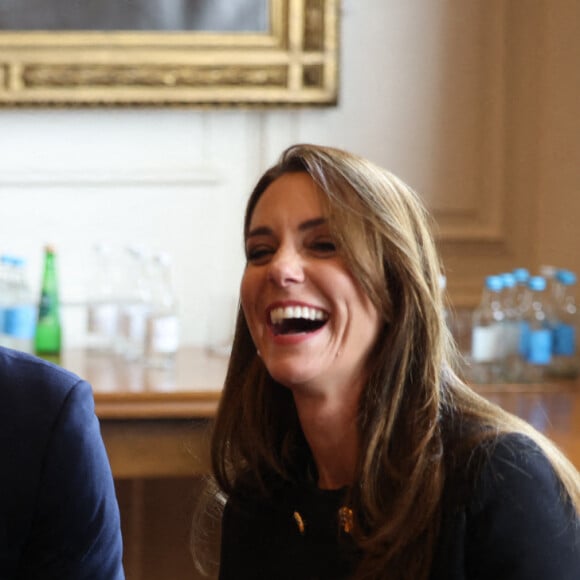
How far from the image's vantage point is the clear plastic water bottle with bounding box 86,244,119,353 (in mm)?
2689

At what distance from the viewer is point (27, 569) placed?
49.3 inches

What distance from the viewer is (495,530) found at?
1114 millimetres

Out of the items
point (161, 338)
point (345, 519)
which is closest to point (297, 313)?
point (345, 519)

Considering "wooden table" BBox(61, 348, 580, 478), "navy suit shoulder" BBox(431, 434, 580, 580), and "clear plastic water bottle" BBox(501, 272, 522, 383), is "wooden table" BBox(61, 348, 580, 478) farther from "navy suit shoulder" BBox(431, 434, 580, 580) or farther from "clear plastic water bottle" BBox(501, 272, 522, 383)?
"navy suit shoulder" BBox(431, 434, 580, 580)

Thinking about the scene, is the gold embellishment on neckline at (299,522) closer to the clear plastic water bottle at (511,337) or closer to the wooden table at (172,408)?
the wooden table at (172,408)

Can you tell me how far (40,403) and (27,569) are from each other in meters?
0.19

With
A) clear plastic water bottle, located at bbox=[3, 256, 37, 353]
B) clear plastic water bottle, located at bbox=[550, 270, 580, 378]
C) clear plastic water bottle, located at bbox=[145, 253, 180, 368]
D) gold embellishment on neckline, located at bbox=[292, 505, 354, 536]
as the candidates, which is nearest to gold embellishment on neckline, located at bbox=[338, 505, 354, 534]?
gold embellishment on neckline, located at bbox=[292, 505, 354, 536]

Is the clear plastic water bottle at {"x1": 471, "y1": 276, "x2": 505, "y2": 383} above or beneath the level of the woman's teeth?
beneath

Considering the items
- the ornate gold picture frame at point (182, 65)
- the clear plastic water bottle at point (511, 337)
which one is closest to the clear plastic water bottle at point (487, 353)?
the clear plastic water bottle at point (511, 337)

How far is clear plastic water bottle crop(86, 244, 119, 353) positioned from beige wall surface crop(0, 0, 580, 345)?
34mm

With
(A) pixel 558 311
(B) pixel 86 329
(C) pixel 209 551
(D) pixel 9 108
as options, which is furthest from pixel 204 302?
(C) pixel 209 551

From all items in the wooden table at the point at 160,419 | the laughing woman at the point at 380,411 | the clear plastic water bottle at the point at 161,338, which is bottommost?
the wooden table at the point at 160,419

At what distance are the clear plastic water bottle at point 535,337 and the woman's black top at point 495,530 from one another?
4.89 feet

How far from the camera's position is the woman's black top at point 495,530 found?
1.10 metres
